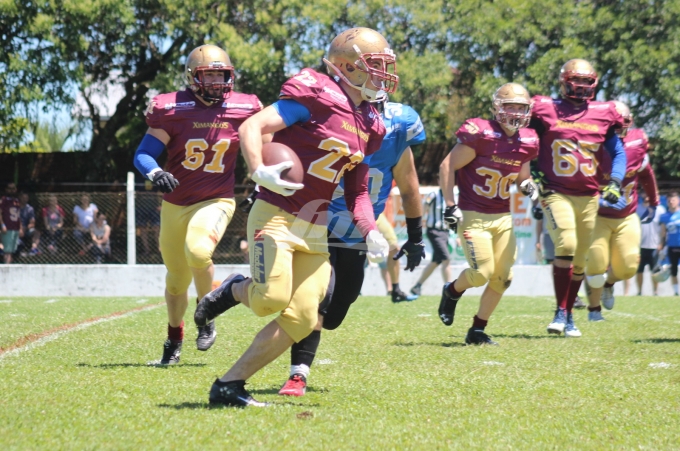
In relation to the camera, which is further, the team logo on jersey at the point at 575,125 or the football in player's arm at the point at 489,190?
the team logo on jersey at the point at 575,125

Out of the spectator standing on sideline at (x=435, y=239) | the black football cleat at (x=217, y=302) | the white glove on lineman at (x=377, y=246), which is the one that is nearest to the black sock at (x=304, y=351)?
the black football cleat at (x=217, y=302)

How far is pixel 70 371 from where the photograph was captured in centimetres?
505

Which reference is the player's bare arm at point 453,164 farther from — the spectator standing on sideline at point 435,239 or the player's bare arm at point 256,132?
the spectator standing on sideline at point 435,239

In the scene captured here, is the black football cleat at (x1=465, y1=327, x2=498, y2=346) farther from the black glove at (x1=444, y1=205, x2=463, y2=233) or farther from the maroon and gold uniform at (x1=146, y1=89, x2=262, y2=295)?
the maroon and gold uniform at (x1=146, y1=89, x2=262, y2=295)

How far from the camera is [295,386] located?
14.2ft

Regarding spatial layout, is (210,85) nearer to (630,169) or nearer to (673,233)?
(630,169)

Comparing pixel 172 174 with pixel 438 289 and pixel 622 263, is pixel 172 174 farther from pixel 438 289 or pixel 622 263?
pixel 438 289

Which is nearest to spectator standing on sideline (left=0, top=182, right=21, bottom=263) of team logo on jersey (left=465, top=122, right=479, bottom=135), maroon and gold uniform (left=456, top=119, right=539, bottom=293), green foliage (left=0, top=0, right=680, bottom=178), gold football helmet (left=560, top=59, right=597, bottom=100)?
green foliage (left=0, top=0, right=680, bottom=178)

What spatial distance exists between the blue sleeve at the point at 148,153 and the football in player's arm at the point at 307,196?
148cm

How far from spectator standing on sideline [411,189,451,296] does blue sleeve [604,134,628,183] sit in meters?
4.67

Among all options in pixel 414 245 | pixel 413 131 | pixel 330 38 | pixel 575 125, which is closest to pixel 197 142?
pixel 413 131

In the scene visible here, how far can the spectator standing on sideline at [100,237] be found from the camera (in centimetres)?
1408

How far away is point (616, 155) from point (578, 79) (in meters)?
0.75

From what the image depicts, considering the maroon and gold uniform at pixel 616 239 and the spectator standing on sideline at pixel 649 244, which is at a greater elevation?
the maroon and gold uniform at pixel 616 239
